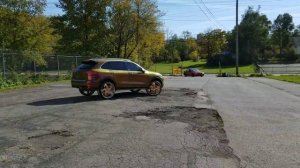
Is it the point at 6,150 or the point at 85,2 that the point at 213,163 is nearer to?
the point at 6,150

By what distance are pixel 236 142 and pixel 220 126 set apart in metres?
2.12

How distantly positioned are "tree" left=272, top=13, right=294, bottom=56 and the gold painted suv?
408ft

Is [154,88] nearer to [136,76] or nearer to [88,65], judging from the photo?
[136,76]

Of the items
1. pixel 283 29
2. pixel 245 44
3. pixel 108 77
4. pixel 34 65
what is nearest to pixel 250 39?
pixel 245 44

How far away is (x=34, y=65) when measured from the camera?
99.1 ft

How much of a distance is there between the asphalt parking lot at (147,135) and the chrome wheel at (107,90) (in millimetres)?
→ 1650

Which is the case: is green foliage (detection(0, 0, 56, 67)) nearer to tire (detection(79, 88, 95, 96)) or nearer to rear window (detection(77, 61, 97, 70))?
tire (detection(79, 88, 95, 96))

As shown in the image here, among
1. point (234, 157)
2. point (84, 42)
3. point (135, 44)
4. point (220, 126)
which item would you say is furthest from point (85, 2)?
point (234, 157)

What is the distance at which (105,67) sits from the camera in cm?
1850

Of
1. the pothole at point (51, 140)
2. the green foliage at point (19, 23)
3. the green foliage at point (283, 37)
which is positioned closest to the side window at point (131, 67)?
the pothole at point (51, 140)

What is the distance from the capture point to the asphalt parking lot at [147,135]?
7727mm

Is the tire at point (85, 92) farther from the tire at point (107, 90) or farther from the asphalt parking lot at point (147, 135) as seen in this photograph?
the asphalt parking lot at point (147, 135)

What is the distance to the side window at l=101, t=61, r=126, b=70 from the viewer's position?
18.5 metres

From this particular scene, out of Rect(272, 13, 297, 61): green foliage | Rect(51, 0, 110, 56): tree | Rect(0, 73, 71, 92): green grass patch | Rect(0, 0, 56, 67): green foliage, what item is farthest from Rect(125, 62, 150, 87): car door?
Rect(272, 13, 297, 61): green foliage
